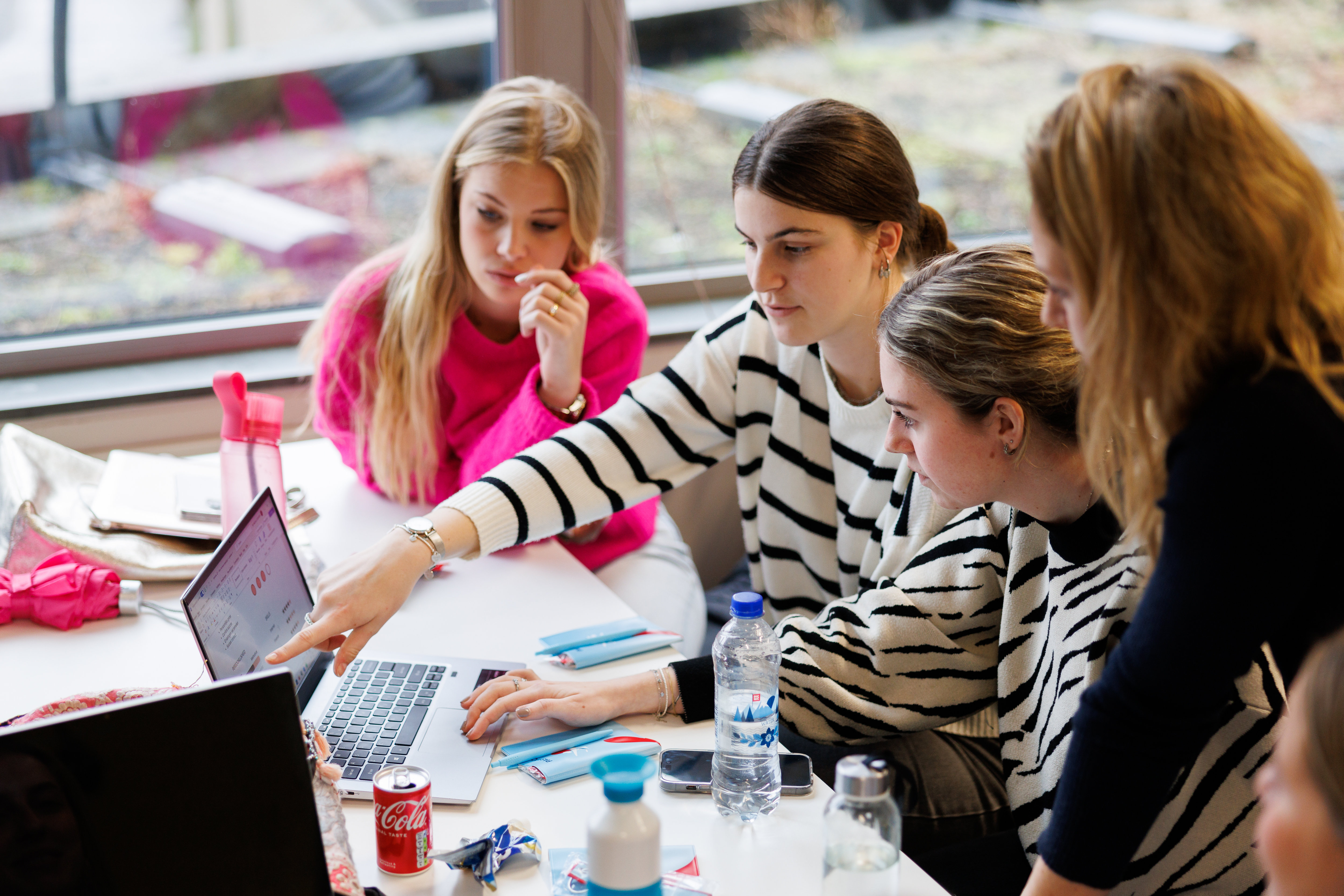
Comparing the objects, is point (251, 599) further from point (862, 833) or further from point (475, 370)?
point (475, 370)

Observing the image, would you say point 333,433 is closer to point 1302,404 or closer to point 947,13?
point 1302,404

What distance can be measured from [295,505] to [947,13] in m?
2.17

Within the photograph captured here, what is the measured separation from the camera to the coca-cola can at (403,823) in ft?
3.28

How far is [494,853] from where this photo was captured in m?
1.01

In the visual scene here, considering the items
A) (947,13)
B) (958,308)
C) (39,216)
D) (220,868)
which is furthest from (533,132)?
(947,13)

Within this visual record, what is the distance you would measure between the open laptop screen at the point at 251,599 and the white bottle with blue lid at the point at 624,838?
0.45 meters

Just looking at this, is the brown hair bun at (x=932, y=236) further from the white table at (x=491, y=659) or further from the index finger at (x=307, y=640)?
the index finger at (x=307, y=640)

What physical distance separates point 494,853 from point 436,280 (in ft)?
3.64

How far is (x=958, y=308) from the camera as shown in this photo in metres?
1.18

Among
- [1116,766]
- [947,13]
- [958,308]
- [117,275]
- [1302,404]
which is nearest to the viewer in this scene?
[1302,404]

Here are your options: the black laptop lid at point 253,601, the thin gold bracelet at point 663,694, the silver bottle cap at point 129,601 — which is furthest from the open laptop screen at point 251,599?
the thin gold bracelet at point 663,694

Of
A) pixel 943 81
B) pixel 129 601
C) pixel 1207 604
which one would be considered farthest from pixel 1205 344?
pixel 943 81

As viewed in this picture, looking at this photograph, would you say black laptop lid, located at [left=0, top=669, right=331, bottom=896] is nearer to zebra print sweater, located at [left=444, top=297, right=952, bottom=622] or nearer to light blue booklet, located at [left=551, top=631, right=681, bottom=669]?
light blue booklet, located at [left=551, top=631, right=681, bottom=669]

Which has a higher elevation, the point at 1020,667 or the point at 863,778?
the point at 863,778
